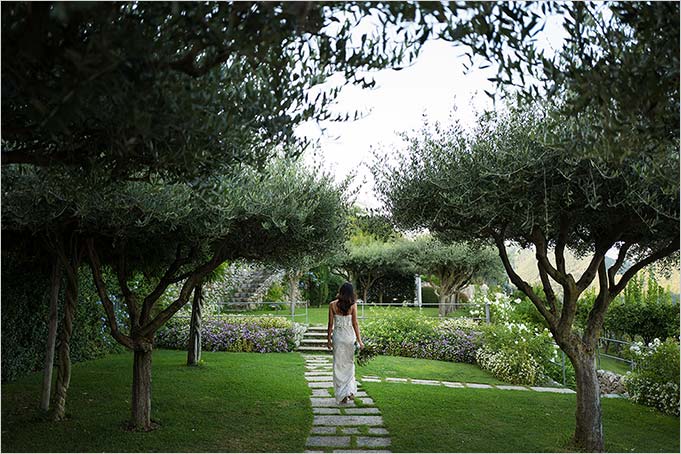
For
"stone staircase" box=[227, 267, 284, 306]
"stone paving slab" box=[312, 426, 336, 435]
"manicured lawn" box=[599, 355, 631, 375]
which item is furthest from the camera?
"stone staircase" box=[227, 267, 284, 306]

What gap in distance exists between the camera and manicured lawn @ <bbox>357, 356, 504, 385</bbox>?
40.3 ft

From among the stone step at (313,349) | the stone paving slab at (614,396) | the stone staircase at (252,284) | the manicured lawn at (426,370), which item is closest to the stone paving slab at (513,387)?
the manicured lawn at (426,370)

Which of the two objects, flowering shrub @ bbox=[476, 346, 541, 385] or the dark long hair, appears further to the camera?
flowering shrub @ bbox=[476, 346, 541, 385]

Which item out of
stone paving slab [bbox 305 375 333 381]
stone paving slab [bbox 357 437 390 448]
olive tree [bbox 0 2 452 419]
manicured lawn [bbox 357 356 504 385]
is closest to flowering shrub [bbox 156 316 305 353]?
manicured lawn [bbox 357 356 504 385]

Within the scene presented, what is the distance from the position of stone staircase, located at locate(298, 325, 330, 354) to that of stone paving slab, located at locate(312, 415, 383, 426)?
26.8 ft

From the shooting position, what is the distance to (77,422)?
7.44 m

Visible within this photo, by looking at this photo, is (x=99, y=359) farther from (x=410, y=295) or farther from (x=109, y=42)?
(x=410, y=295)

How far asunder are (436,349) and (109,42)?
1391 centimetres

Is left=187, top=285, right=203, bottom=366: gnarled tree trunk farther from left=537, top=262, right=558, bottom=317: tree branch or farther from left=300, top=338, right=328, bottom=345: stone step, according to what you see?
left=537, top=262, right=558, bottom=317: tree branch

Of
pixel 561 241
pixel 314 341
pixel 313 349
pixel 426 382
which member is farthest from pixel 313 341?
pixel 561 241

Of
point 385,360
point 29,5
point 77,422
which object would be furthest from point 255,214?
point 385,360

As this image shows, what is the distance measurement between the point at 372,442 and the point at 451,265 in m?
19.0

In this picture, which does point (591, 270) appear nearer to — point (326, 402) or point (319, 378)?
point (326, 402)

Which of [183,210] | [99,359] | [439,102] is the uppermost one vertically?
[439,102]
